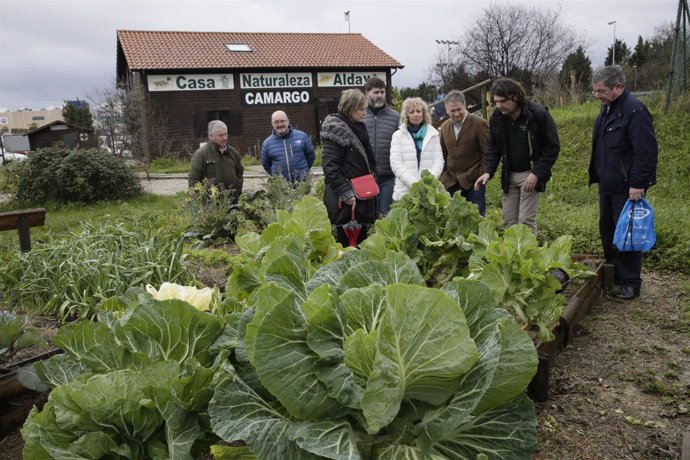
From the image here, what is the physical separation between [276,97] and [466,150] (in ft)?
81.4

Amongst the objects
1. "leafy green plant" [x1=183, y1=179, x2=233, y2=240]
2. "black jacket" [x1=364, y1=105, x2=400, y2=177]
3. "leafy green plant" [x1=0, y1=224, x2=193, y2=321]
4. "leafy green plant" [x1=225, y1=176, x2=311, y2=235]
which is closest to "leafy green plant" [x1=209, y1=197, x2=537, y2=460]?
"leafy green plant" [x1=0, y1=224, x2=193, y2=321]

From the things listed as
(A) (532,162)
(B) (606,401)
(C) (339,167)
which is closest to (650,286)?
(A) (532,162)

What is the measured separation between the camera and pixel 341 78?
3050 centimetres

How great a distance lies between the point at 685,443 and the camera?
1878 millimetres

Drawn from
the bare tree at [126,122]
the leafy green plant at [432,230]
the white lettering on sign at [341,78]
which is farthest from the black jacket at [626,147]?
the white lettering on sign at [341,78]

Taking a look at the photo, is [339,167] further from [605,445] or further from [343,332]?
[343,332]

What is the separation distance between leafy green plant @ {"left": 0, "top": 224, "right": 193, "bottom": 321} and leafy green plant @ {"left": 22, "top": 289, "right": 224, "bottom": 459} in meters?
2.23

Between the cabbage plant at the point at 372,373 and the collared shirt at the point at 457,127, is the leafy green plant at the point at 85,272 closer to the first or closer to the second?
the cabbage plant at the point at 372,373

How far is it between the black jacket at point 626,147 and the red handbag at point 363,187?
1983 millimetres

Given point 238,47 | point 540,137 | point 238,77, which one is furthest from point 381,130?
point 238,47

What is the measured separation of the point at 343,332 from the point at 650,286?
4.70m

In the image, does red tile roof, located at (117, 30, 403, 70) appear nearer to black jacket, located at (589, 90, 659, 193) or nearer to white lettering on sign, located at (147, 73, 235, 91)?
white lettering on sign, located at (147, 73, 235, 91)

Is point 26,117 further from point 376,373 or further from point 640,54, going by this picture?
point 376,373

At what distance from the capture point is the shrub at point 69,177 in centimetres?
1275
